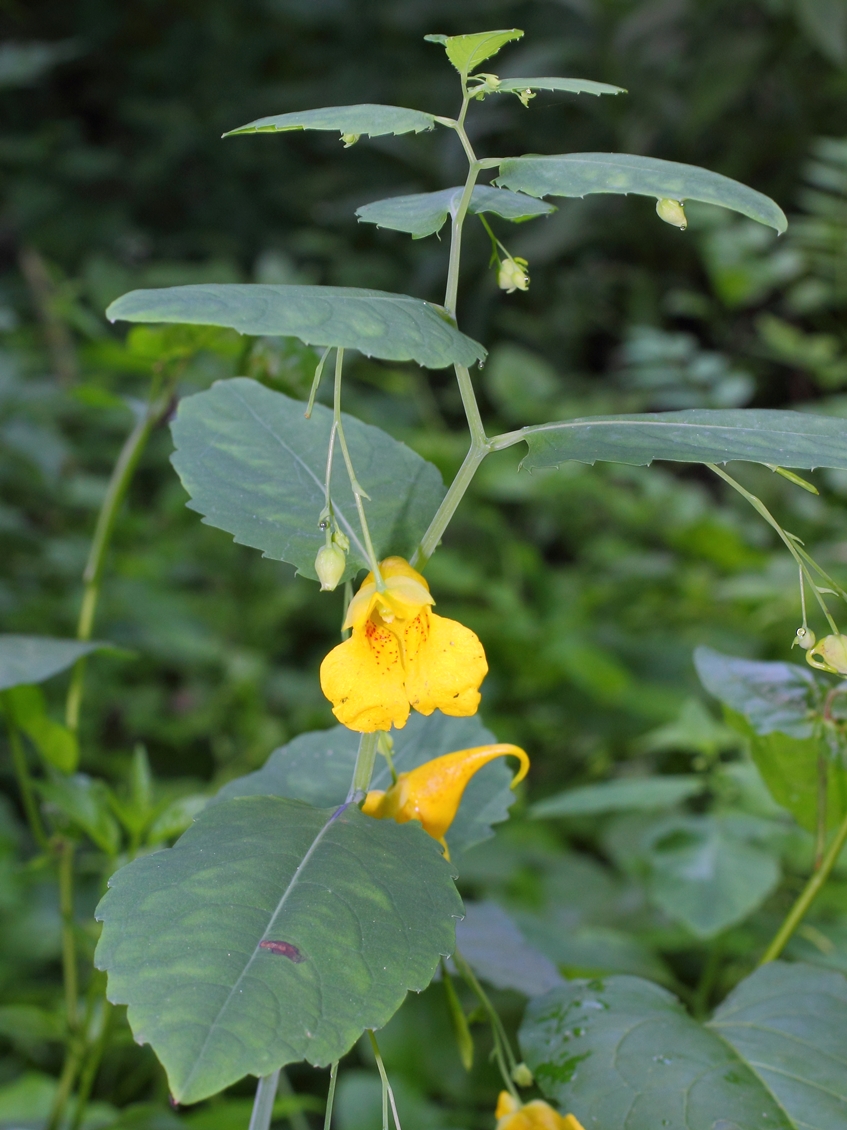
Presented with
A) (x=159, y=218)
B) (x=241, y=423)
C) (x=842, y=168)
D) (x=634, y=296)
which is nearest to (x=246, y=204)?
(x=159, y=218)

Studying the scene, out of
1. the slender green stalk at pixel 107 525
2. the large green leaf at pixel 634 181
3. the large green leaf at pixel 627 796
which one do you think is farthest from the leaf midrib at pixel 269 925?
the large green leaf at pixel 627 796

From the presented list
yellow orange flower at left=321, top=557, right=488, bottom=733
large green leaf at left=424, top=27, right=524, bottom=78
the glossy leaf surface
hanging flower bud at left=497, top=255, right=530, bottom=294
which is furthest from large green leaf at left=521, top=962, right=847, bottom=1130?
large green leaf at left=424, top=27, right=524, bottom=78

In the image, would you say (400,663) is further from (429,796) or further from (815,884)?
(815,884)

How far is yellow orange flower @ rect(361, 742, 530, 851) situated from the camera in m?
0.56

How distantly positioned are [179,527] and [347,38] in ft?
7.19

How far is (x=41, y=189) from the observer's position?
3.00 m

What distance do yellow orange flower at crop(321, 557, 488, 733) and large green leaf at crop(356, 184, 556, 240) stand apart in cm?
19

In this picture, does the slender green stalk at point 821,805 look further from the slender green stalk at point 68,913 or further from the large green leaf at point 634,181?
the slender green stalk at point 68,913

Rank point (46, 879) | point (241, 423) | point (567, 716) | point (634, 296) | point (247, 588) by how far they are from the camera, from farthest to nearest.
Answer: point (634, 296) < point (247, 588) < point (567, 716) < point (46, 879) < point (241, 423)

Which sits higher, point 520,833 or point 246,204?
point 246,204

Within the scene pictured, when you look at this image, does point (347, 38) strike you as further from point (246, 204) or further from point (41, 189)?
point (41, 189)

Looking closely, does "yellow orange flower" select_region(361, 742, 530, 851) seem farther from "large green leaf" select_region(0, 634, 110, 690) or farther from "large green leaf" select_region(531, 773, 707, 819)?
"large green leaf" select_region(531, 773, 707, 819)

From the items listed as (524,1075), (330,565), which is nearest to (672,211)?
(330,565)

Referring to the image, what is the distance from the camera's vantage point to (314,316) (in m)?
0.41
